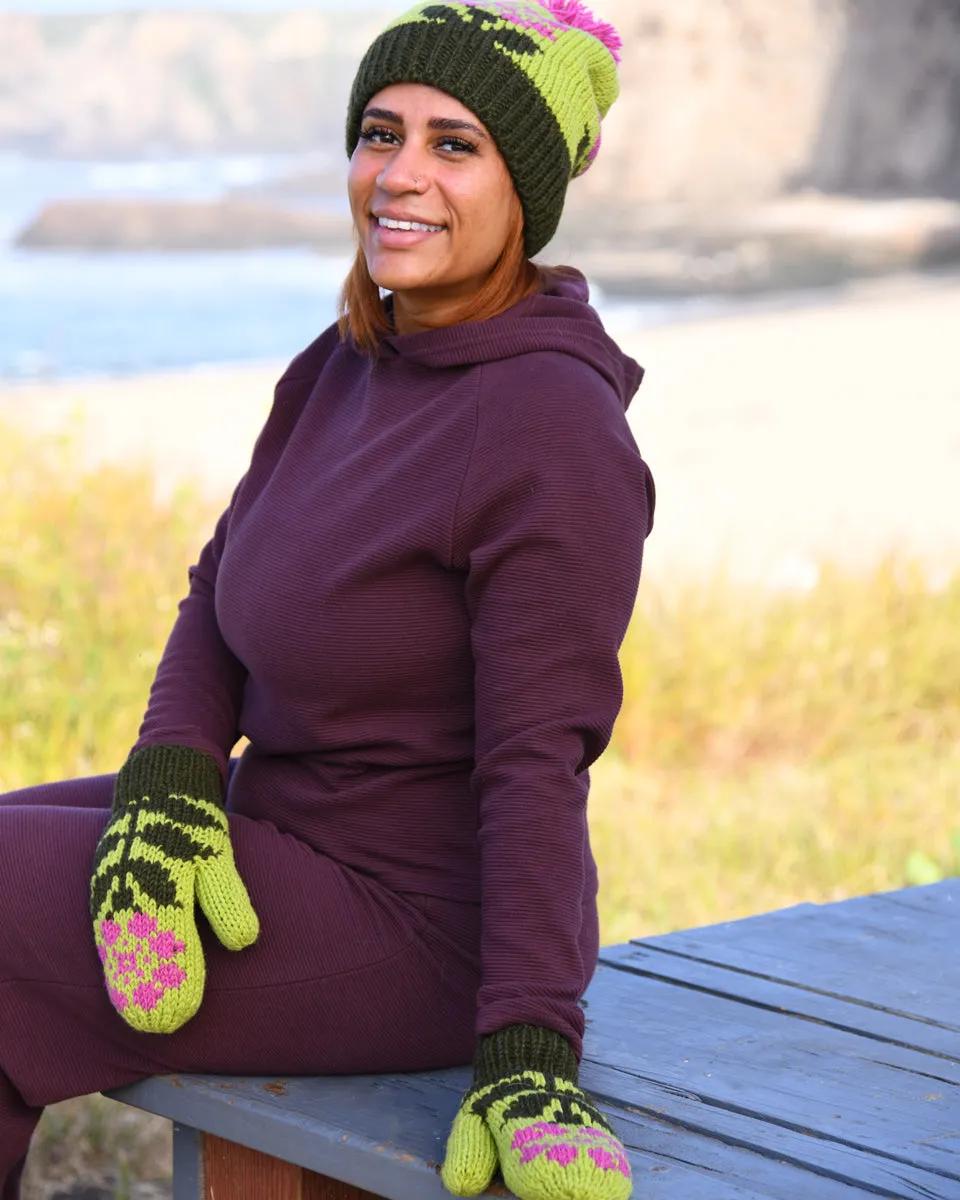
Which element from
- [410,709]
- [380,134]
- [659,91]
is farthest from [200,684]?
[659,91]

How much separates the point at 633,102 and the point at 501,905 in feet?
53.6

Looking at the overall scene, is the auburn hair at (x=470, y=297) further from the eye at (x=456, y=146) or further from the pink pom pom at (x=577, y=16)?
the pink pom pom at (x=577, y=16)

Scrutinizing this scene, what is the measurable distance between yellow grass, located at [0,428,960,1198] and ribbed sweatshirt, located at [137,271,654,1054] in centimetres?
167

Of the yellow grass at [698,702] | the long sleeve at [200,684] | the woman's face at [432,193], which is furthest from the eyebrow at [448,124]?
the yellow grass at [698,702]

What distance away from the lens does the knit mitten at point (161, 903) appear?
1681 mm

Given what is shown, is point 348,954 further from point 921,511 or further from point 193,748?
point 921,511

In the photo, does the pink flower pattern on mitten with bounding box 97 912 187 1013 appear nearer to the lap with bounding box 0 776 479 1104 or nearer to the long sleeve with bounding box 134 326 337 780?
the lap with bounding box 0 776 479 1104

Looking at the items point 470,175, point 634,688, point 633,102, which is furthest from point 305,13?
point 470,175

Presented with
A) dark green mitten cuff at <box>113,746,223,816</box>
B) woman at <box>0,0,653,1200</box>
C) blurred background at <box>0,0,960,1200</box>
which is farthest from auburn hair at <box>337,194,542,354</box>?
blurred background at <box>0,0,960,1200</box>

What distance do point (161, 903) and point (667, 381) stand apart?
25.9 ft

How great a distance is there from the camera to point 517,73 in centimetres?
185

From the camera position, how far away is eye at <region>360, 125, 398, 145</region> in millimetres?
1898

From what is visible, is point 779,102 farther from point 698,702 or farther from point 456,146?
point 456,146

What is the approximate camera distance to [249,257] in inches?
565
